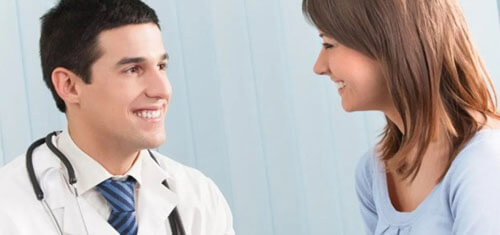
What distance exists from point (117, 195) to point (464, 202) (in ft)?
2.15

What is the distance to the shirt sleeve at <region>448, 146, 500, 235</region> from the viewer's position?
1272 millimetres

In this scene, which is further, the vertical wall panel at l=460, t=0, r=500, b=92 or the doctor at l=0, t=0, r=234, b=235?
the vertical wall panel at l=460, t=0, r=500, b=92

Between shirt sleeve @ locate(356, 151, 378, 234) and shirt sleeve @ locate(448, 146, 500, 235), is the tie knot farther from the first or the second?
shirt sleeve @ locate(448, 146, 500, 235)

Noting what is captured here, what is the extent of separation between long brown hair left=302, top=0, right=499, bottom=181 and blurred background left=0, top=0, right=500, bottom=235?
0.79 m

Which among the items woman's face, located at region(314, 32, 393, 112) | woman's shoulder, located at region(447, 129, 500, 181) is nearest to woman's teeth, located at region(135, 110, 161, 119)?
woman's face, located at region(314, 32, 393, 112)

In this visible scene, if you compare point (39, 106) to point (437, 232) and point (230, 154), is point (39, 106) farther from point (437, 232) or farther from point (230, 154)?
point (437, 232)

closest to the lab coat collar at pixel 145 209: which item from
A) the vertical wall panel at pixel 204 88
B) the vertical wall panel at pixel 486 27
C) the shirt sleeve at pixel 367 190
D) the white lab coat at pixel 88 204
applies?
the white lab coat at pixel 88 204

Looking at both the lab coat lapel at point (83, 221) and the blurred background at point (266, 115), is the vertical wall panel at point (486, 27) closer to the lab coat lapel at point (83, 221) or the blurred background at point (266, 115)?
the blurred background at point (266, 115)

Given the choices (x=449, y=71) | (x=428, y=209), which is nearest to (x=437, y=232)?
(x=428, y=209)

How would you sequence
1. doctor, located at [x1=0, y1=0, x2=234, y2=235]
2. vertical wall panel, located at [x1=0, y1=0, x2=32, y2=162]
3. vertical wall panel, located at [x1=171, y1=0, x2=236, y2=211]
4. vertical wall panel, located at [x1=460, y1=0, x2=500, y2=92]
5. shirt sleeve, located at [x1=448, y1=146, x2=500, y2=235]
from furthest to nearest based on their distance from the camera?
vertical wall panel, located at [x1=460, y1=0, x2=500, y2=92], vertical wall panel, located at [x1=171, y1=0, x2=236, y2=211], vertical wall panel, located at [x1=0, y1=0, x2=32, y2=162], doctor, located at [x1=0, y1=0, x2=234, y2=235], shirt sleeve, located at [x1=448, y1=146, x2=500, y2=235]

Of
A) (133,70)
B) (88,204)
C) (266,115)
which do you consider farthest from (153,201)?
(266,115)

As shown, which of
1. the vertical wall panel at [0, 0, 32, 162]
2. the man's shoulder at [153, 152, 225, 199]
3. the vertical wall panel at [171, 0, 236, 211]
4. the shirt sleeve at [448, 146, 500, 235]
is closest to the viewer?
the shirt sleeve at [448, 146, 500, 235]

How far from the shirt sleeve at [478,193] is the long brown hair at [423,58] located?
0.20 feet

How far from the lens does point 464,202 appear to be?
1289 millimetres
